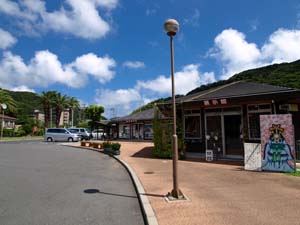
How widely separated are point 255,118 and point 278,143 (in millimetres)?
3411

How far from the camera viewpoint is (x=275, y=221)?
4.52 meters

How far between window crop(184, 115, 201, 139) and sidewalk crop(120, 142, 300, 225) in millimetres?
5249

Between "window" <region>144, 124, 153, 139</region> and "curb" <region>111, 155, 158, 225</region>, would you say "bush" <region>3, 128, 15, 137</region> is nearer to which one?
"window" <region>144, 124, 153, 139</region>

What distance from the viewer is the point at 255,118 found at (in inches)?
495

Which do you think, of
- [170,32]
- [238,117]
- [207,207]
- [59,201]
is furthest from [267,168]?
[59,201]

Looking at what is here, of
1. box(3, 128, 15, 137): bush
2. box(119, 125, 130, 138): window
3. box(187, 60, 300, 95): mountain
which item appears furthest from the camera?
box(3, 128, 15, 137): bush

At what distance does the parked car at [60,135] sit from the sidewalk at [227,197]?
25166 millimetres

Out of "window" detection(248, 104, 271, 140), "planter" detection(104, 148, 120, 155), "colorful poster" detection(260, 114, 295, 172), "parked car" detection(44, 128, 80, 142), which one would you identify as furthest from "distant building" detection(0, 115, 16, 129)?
"colorful poster" detection(260, 114, 295, 172)

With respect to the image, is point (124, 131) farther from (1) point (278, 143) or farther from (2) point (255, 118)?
(1) point (278, 143)

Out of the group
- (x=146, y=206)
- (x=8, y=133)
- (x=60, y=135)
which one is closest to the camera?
(x=146, y=206)

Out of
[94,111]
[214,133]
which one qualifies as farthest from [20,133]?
[214,133]

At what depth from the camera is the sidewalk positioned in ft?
15.3

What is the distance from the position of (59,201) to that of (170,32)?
4974 millimetres

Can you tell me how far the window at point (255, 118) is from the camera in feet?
40.6
